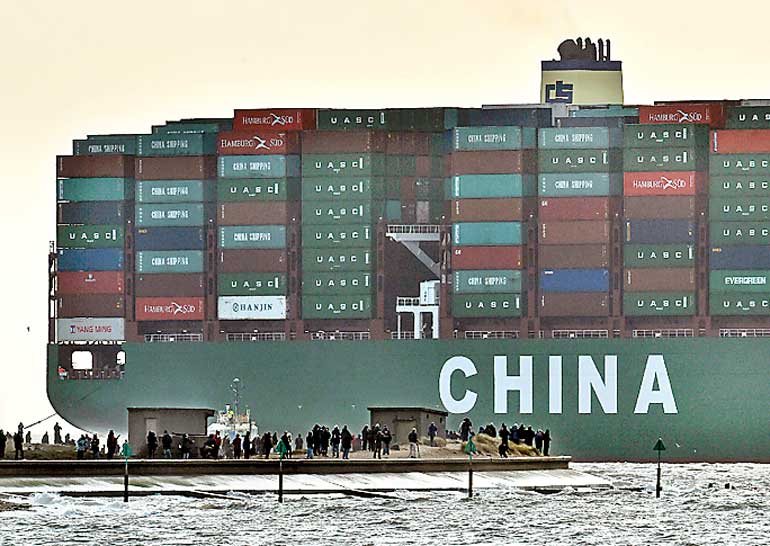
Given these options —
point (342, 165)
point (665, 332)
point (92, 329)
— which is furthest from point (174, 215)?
point (665, 332)

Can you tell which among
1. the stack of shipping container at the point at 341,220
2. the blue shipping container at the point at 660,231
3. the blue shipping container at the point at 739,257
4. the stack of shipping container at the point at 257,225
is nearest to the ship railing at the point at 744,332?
the blue shipping container at the point at 739,257

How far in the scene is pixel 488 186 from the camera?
3474 inches

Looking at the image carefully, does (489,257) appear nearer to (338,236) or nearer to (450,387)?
(450,387)

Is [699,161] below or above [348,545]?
above

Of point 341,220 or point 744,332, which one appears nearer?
point 744,332

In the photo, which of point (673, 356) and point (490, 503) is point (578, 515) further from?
point (673, 356)

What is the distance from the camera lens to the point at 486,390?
89.6 meters

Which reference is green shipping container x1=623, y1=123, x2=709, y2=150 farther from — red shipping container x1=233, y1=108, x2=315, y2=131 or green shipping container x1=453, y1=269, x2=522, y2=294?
red shipping container x1=233, y1=108, x2=315, y2=131

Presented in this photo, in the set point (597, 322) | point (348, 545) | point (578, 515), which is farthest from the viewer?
point (597, 322)

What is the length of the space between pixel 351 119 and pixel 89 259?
1012 cm

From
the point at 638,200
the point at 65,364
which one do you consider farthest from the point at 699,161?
the point at 65,364

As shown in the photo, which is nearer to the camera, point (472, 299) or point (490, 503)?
point (490, 503)

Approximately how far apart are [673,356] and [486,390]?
6373 mm

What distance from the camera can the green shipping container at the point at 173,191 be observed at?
90.7 metres
